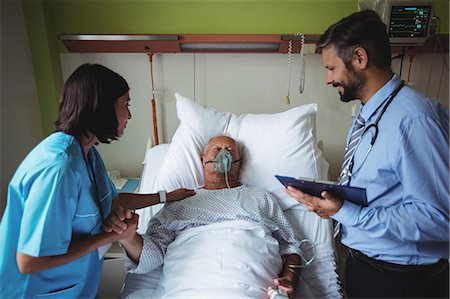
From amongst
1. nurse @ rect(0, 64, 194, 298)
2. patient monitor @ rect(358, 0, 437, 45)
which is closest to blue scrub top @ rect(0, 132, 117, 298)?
nurse @ rect(0, 64, 194, 298)

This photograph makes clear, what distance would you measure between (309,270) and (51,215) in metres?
1.19

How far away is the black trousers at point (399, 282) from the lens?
1155mm

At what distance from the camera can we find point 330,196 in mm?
1169

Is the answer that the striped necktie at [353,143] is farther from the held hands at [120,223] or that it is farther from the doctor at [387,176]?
the held hands at [120,223]

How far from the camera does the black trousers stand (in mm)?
1155

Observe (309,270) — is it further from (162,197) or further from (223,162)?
(162,197)

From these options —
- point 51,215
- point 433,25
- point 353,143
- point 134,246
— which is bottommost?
point 134,246

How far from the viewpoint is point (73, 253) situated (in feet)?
3.60

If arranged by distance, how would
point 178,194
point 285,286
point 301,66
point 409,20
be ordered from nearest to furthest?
point 285,286, point 178,194, point 409,20, point 301,66

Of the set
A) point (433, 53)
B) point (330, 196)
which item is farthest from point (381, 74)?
point (433, 53)

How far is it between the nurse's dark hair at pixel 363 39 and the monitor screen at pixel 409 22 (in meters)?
0.87

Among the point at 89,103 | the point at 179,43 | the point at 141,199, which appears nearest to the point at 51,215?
the point at 89,103

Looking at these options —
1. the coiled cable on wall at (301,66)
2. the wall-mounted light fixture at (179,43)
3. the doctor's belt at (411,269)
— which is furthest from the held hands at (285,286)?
the wall-mounted light fixture at (179,43)

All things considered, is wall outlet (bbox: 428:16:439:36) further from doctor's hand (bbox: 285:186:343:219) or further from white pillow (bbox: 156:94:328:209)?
doctor's hand (bbox: 285:186:343:219)
